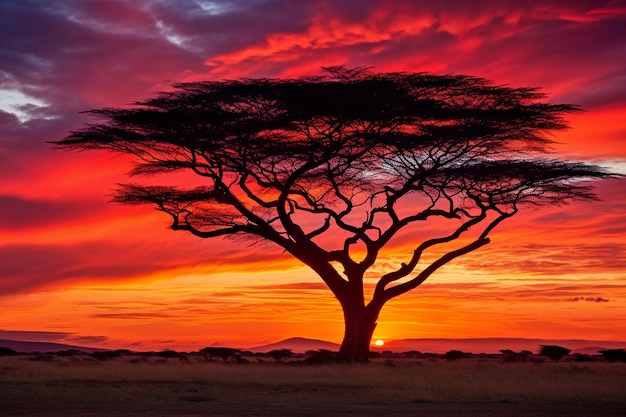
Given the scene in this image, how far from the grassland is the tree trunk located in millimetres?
1588

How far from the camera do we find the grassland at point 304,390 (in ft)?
69.7

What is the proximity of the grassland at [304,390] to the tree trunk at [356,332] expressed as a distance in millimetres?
1588

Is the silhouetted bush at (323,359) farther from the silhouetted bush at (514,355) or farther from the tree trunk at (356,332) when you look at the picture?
the silhouetted bush at (514,355)

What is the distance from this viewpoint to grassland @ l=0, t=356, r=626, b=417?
69.7ft

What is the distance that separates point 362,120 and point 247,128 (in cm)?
361

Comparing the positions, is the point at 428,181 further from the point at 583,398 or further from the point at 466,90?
the point at 583,398

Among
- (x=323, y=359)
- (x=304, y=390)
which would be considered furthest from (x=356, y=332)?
(x=304, y=390)

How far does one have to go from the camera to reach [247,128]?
113ft

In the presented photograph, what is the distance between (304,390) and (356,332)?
10734 millimetres

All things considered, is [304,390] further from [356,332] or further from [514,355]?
[514,355]

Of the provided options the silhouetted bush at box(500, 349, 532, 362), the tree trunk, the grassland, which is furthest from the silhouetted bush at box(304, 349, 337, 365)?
the silhouetted bush at box(500, 349, 532, 362)

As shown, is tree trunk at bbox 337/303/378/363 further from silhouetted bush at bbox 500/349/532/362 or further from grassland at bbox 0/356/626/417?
silhouetted bush at bbox 500/349/532/362

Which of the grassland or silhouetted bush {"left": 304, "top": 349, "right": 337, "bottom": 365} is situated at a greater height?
silhouetted bush {"left": 304, "top": 349, "right": 337, "bottom": 365}

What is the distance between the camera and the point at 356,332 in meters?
36.5
